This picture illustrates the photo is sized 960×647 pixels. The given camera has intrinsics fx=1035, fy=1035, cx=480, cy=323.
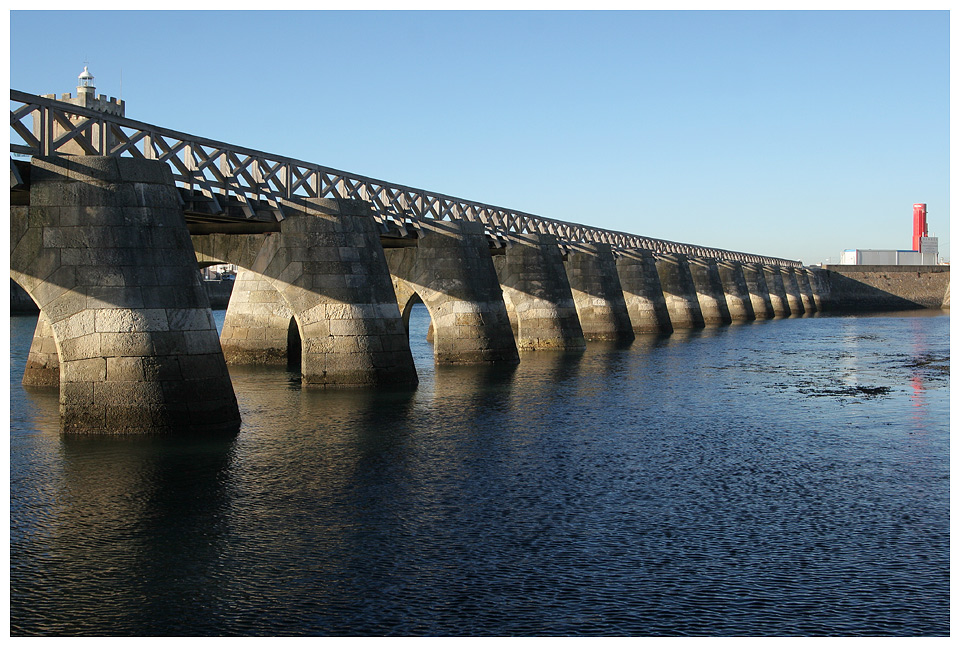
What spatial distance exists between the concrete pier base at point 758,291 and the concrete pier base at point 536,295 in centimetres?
5013

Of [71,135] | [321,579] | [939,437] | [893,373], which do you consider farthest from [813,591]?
[893,373]

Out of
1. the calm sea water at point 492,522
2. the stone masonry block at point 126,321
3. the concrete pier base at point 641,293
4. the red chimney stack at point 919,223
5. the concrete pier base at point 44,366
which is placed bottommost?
the calm sea water at point 492,522

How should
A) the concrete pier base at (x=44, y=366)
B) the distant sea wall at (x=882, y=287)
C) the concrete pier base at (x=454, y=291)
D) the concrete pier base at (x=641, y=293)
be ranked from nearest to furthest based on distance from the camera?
the concrete pier base at (x=44, y=366) < the concrete pier base at (x=454, y=291) < the concrete pier base at (x=641, y=293) < the distant sea wall at (x=882, y=287)

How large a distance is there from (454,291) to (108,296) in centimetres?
1890

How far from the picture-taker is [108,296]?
18.9 m

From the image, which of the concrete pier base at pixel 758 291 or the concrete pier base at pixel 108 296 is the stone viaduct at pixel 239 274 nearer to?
the concrete pier base at pixel 108 296

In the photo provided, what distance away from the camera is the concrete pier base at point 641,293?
6244cm

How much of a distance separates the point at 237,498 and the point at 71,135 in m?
8.49

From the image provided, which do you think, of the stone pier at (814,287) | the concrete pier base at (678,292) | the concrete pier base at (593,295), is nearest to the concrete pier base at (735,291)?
the concrete pier base at (678,292)

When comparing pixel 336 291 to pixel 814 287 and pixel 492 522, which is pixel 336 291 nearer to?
pixel 492 522

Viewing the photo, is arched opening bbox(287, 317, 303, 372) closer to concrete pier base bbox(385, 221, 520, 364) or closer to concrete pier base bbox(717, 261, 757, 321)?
concrete pier base bbox(385, 221, 520, 364)

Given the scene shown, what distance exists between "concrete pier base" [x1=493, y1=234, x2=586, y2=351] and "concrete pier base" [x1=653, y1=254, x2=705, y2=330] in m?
26.2

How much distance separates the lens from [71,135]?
63.2 feet

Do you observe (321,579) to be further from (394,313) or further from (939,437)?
(394,313)
